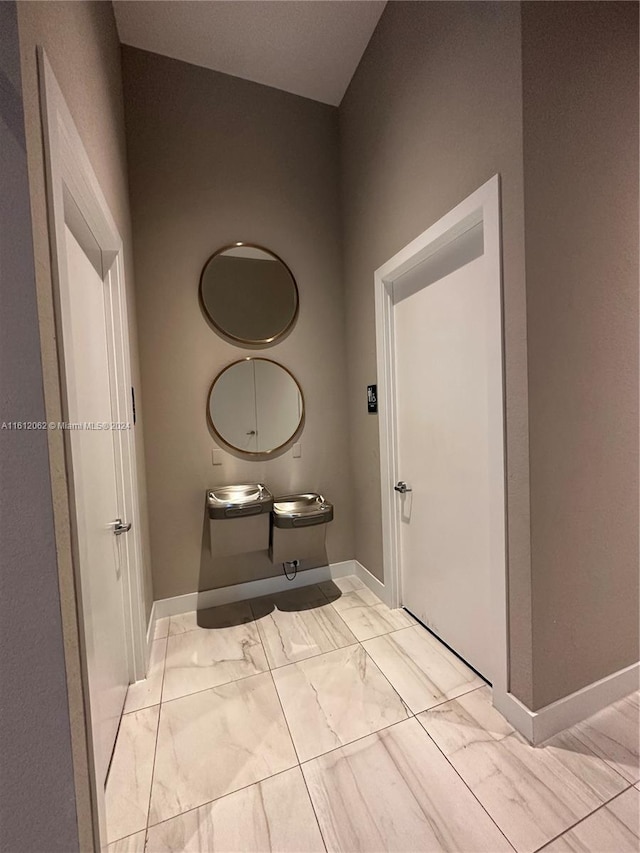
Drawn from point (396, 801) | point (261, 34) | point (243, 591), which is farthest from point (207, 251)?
point (396, 801)

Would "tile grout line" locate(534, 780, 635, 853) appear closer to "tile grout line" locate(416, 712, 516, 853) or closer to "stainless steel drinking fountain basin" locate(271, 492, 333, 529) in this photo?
"tile grout line" locate(416, 712, 516, 853)

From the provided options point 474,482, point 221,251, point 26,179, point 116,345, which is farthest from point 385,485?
point 26,179

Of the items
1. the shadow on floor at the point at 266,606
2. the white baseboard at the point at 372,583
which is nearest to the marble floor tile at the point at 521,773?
the white baseboard at the point at 372,583

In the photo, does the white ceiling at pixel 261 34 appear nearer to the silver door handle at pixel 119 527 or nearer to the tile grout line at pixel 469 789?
the silver door handle at pixel 119 527

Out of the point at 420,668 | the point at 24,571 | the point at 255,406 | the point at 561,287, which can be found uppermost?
the point at 561,287

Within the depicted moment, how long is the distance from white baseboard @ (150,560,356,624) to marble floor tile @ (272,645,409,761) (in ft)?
2.36

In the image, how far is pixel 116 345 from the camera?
5.12ft

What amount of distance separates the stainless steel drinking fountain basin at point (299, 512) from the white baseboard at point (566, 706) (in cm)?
114

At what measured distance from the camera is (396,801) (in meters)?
1.10

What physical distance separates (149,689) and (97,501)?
1041mm

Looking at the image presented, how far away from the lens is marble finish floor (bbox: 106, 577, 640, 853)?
40.1 inches

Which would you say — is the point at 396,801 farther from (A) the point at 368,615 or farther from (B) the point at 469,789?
(A) the point at 368,615

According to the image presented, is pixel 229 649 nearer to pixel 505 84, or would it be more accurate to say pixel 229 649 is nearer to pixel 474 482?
pixel 474 482

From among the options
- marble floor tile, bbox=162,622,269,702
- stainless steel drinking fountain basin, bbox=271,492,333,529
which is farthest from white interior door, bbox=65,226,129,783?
stainless steel drinking fountain basin, bbox=271,492,333,529
